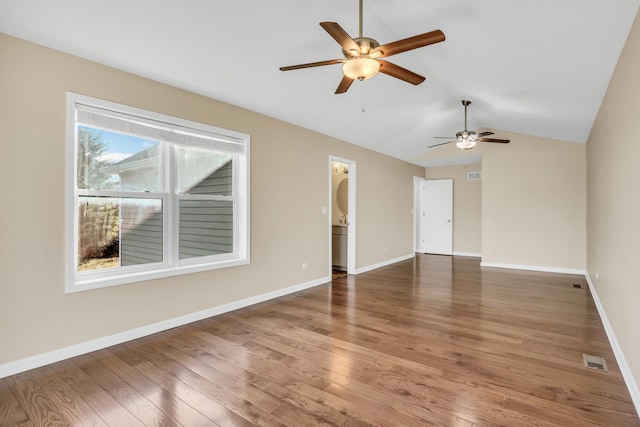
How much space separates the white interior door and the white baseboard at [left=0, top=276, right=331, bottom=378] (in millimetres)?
5868

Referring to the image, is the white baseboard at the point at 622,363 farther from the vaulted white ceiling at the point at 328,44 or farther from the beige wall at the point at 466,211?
the beige wall at the point at 466,211

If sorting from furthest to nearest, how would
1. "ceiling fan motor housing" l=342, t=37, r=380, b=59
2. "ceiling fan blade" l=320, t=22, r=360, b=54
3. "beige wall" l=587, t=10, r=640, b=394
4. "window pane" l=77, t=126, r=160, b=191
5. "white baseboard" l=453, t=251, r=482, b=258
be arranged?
"white baseboard" l=453, t=251, r=482, b=258
"window pane" l=77, t=126, r=160, b=191
"ceiling fan motor housing" l=342, t=37, r=380, b=59
"beige wall" l=587, t=10, r=640, b=394
"ceiling fan blade" l=320, t=22, r=360, b=54

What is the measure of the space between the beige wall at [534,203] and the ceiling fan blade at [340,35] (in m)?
5.70

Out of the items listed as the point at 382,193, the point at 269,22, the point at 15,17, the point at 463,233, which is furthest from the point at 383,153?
the point at 15,17

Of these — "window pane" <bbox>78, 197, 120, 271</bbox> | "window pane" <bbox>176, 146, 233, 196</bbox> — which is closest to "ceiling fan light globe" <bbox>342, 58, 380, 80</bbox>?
"window pane" <bbox>176, 146, 233, 196</bbox>

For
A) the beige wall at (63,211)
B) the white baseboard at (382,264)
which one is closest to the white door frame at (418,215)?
the white baseboard at (382,264)

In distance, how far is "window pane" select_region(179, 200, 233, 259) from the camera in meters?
3.67

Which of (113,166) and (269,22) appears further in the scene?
(113,166)

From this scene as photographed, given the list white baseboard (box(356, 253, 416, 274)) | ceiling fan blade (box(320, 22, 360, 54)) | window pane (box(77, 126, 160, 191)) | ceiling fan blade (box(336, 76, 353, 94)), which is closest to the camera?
ceiling fan blade (box(320, 22, 360, 54))

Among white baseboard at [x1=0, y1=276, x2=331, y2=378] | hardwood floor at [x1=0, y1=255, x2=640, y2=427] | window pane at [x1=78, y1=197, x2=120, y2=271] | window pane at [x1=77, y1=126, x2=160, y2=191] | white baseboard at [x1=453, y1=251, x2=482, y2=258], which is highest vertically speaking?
window pane at [x1=77, y1=126, x2=160, y2=191]

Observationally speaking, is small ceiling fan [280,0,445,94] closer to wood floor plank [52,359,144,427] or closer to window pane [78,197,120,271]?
window pane [78,197,120,271]

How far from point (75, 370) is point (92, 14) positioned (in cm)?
A: 267

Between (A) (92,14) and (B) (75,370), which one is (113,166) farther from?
(B) (75,370)

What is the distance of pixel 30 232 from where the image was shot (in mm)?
2539
